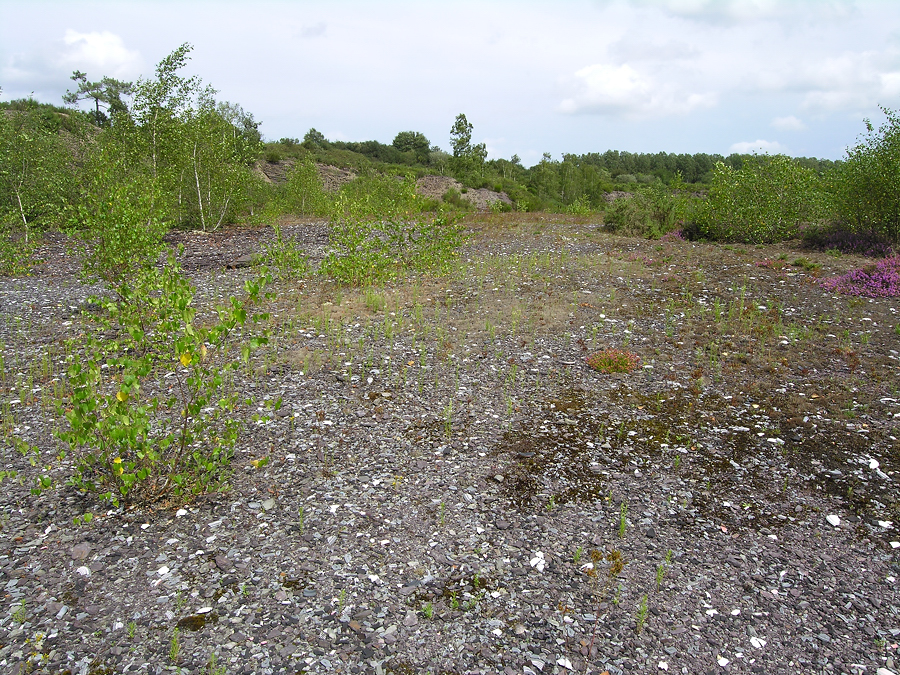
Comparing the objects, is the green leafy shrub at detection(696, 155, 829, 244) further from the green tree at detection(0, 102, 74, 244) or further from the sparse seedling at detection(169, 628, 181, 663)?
the green tree at detection(0, 102, 74, 244)

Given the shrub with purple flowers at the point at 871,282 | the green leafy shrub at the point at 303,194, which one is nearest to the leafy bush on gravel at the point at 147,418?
the shrub with purple flowers at the point at 871,282

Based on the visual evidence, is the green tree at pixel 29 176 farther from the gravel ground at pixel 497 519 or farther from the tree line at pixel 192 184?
the gravel ground at pixel 497 519

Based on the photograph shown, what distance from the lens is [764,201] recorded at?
2133 centimetres

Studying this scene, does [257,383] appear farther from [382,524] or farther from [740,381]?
[740,381]

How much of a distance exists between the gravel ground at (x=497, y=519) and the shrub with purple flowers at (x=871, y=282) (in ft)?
11.3

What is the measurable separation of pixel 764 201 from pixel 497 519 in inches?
815

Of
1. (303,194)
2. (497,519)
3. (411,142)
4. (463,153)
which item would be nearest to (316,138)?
(411,142)

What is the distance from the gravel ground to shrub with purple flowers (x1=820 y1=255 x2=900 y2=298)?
3.45 meters

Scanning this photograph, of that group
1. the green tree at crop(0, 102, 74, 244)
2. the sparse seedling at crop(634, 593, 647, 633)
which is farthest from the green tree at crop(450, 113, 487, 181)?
the sparse seedling at crop(634, 593, 647, 633)

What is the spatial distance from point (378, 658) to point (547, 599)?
5.06 feet

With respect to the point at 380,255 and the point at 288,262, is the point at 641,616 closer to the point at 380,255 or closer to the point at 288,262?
the point at 380,255

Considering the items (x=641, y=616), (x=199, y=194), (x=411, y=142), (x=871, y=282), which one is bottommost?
(x=641, y=616)

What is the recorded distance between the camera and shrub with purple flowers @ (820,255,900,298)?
13906mm

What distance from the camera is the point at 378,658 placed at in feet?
13.8
